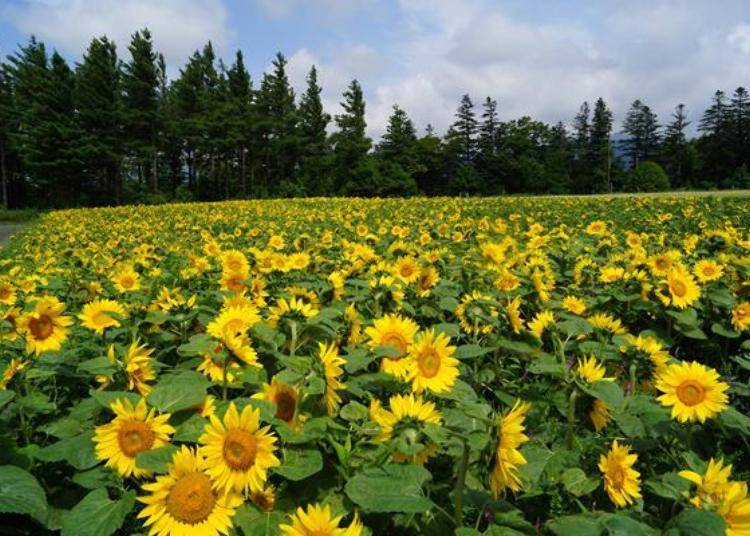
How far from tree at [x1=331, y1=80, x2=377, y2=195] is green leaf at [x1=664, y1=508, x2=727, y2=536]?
1887 inches

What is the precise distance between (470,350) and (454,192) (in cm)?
5734

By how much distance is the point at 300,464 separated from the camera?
49.7 inches

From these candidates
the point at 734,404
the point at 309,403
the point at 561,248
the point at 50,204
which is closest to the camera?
the point at 309,403

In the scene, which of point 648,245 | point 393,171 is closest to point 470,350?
point 648,245

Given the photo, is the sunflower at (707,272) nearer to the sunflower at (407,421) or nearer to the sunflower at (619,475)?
the sunflower at (619,475)

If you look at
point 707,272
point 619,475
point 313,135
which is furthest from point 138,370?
point 313,135

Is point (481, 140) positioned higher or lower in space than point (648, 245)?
higher

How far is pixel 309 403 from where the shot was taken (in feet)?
4.96

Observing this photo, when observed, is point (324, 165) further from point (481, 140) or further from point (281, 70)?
point (481, 140)

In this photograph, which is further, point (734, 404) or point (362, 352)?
point (734, 404)

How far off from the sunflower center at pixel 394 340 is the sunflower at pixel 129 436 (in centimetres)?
78

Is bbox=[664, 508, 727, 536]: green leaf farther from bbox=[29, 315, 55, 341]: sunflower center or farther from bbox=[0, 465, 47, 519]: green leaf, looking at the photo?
bbox=[29, 315, 55, 341]: sunflower center

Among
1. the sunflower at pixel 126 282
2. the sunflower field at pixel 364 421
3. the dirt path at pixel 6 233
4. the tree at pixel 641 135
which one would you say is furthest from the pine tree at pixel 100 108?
the tree at pixel 641 135

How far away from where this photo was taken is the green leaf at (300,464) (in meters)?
1.22
